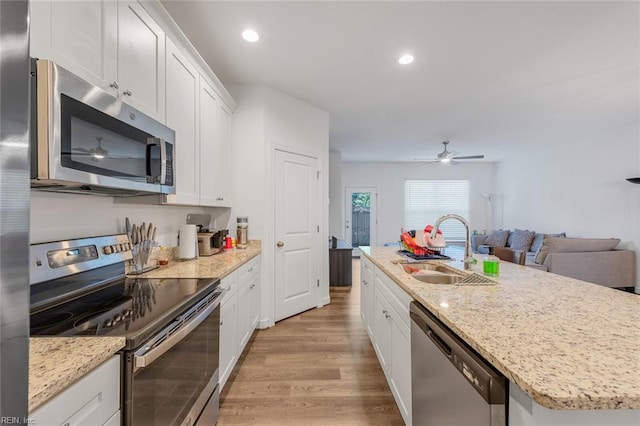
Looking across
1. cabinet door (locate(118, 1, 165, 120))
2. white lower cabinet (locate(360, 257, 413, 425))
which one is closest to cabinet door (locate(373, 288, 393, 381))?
white lower cabinet (locate(360, 257, 413, 425))

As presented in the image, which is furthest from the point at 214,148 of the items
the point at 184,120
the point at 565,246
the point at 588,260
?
the point at 588,260

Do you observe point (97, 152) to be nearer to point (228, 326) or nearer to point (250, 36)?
point (228, 326)

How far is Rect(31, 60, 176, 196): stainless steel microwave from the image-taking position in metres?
0.88

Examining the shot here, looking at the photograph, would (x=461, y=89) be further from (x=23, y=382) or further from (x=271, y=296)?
(x=23, y=382)

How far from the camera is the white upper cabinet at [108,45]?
0.97 m

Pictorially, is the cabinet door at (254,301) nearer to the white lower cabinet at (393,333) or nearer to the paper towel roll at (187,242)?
the paper towel roll at (187,242)

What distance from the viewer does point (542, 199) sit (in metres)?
6.15

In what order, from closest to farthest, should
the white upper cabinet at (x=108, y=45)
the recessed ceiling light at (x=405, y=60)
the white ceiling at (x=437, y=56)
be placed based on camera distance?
the white upper cabinet at (x=108, y=45)
the white ceiling at (x=437, y=56)
the recessed ceiling light at (x=405, y=60)

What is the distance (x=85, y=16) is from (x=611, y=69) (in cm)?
416

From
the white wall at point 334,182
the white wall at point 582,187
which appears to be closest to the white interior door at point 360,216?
the white wall at point 334,182

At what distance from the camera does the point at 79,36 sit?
1.09m

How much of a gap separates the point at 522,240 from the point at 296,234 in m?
5.30

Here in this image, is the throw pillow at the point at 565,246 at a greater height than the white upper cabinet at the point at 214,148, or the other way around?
the white upper cabinet at the point at 214,148

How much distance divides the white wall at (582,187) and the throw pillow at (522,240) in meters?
0.55
